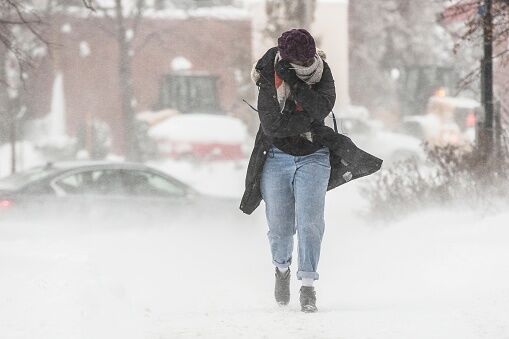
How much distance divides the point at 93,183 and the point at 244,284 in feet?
19.8

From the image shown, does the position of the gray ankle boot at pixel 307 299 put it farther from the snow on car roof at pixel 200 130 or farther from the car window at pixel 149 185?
the snow on car roof at pixel 200 130

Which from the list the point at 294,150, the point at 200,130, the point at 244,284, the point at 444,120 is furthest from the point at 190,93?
the point at 294,150

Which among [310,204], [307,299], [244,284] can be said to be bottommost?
[244,284]

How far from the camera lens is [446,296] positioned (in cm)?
708

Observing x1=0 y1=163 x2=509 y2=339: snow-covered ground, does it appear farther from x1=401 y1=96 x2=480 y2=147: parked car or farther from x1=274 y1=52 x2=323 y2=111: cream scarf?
x1=401 y1=96 x2=480 y2=147: parked car

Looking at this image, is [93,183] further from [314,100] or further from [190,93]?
[190,93]

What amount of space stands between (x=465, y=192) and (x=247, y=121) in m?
25.5

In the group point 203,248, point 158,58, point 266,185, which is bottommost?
point 203,248

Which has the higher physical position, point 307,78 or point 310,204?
point 307,78

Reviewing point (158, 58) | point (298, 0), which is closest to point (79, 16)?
point (158, 58)

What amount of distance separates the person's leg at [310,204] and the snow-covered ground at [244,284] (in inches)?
12.0

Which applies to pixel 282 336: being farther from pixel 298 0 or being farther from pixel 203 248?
pixel 298 0

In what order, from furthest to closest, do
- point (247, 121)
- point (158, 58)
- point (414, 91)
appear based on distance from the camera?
point (414, 91) → point (158, 58) → point (247, 121)

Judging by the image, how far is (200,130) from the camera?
3366cm
